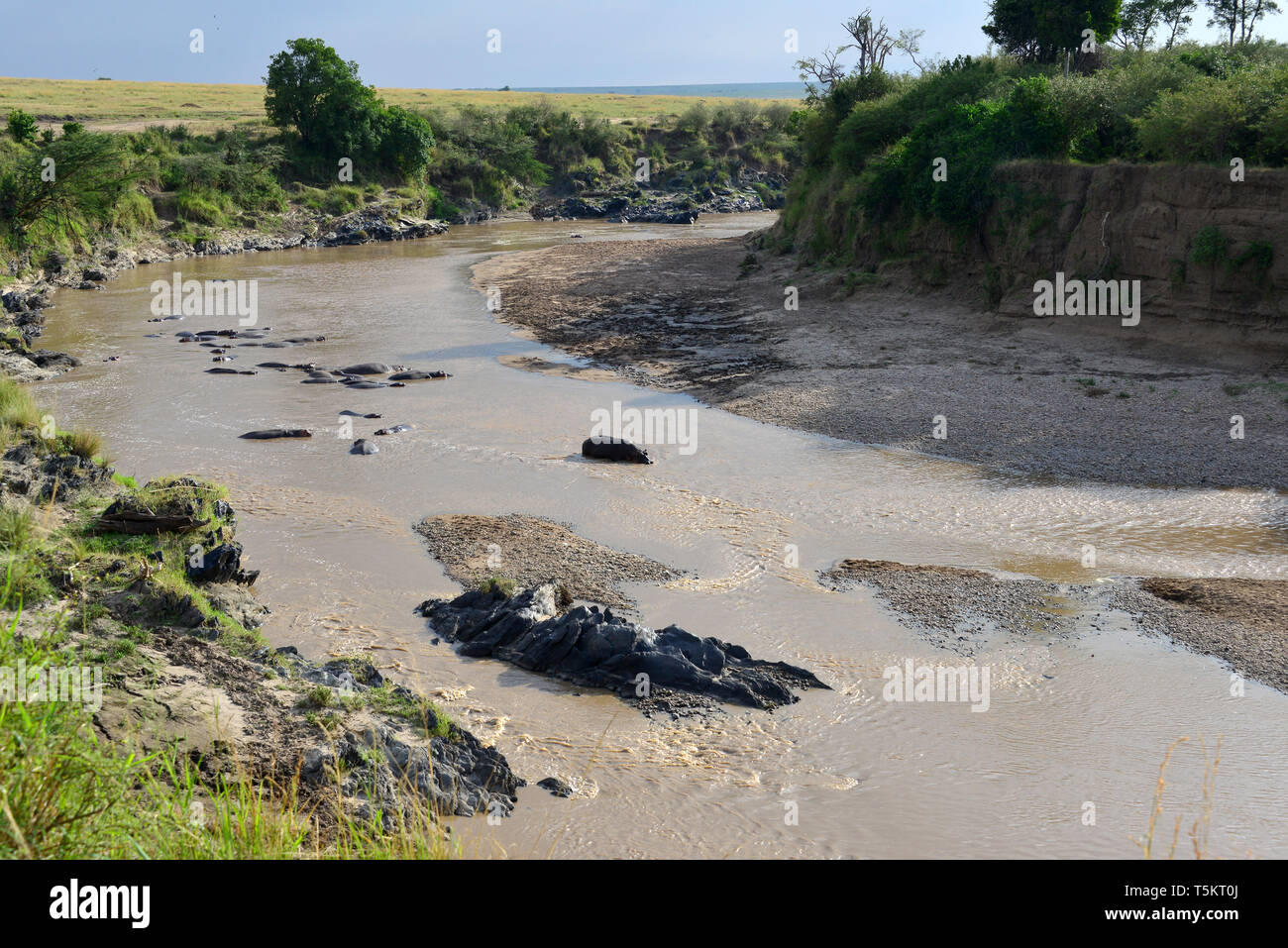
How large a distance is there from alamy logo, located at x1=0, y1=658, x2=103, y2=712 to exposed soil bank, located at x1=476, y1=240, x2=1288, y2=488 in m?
11.3

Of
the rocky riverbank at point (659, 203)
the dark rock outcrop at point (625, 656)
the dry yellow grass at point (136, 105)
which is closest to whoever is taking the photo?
the dark rock outcrop at point (625, 656)

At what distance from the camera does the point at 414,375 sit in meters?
19.5

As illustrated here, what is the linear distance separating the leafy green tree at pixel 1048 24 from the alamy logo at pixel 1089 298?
11210mm

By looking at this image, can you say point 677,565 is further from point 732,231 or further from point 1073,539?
point 732,231

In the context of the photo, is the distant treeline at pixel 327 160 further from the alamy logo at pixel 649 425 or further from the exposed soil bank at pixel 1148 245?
the exposed soil bank at pixel 1148 245

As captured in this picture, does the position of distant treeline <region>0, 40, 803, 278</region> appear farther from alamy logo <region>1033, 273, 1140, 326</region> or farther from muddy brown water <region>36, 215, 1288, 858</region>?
alamy logo <region>1033, 273, 1140, 326</region>

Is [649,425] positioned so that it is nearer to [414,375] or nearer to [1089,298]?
[414,375]

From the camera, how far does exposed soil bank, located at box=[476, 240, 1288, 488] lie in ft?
45.7

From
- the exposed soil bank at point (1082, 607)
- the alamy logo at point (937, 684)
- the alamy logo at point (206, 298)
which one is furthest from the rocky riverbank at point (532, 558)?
the alamy logo at point (206, 298)

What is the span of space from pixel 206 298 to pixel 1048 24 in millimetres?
23864

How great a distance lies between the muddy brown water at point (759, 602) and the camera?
6.17 m

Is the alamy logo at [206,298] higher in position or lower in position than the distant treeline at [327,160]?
lower

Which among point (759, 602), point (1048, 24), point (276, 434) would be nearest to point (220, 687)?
point (759, 602)
